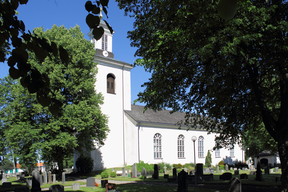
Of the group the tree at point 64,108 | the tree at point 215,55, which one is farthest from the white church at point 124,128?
the tree at point 215,55

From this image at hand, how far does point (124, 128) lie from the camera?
34.0 metres

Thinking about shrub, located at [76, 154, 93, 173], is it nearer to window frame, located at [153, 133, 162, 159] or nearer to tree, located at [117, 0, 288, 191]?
window frame, located at [153, 133, 162, 159]

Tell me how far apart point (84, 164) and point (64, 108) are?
9.28 m

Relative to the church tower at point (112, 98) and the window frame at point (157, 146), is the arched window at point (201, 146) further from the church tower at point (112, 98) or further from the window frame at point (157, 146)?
the church tower at point (112, 98)

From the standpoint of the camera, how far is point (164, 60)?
10.1 m

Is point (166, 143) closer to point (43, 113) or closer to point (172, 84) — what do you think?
point (43, 113)

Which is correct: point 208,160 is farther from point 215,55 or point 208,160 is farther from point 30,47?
point 30,47

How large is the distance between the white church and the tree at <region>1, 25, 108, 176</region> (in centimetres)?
630

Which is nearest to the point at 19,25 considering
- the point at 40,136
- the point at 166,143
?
the point at 40,136

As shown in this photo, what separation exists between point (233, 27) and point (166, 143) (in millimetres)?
29630

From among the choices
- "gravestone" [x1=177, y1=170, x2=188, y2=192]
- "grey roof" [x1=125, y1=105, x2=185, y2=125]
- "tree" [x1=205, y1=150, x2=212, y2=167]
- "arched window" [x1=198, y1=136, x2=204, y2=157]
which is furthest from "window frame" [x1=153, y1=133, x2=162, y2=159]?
"gravestone" [x1=177, y1=170, x2=188, y2=192]

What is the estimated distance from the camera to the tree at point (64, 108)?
862 inches

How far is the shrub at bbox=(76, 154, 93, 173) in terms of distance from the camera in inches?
1129

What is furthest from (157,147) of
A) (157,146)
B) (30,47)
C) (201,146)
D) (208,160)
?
(30,47)
